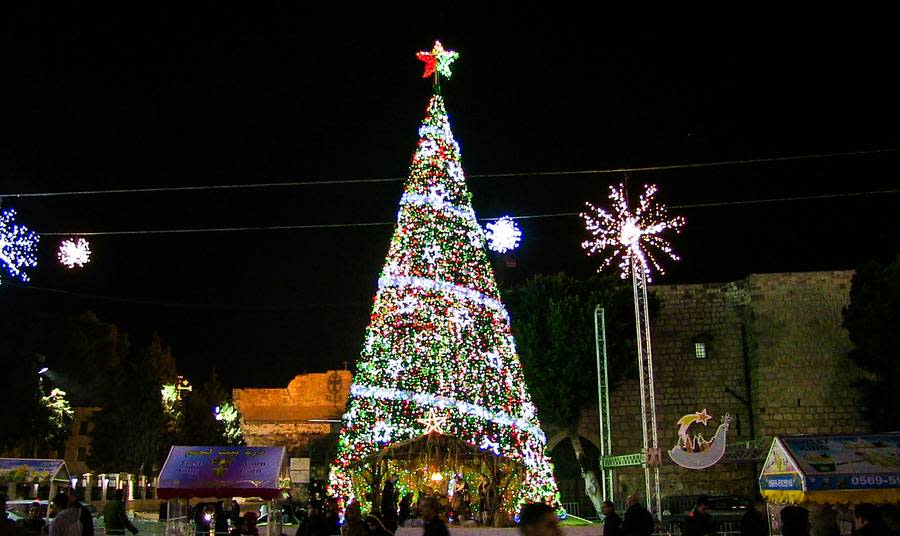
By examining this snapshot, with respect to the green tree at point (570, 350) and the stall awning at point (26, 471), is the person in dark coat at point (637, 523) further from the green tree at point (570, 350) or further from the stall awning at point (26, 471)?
the green tree at point (570, 350)

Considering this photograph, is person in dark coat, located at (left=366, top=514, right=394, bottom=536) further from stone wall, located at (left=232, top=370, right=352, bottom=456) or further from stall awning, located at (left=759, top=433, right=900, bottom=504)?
stone wall, located at (left=232, top=370, right=352, bottom=456)

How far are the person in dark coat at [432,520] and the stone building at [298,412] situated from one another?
130 ft

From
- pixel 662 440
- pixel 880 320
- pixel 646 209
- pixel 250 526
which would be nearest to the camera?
pixel 250 526

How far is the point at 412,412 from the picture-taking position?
57.8 feet

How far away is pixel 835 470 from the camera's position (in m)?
10.4

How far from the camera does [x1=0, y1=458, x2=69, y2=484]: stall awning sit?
17.5 m

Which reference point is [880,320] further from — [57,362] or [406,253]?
[57,362]

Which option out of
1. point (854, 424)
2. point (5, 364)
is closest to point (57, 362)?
point (5, 364)

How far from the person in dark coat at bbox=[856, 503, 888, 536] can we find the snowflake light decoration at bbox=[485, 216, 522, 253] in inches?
507

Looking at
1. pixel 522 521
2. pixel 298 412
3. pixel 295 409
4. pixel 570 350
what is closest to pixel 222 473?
pixel 522 521

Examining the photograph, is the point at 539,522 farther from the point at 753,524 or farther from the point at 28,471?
the point at 28,471

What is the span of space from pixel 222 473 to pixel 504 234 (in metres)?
8.72

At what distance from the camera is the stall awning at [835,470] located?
1018 cm

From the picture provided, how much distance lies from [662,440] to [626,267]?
416 inches
